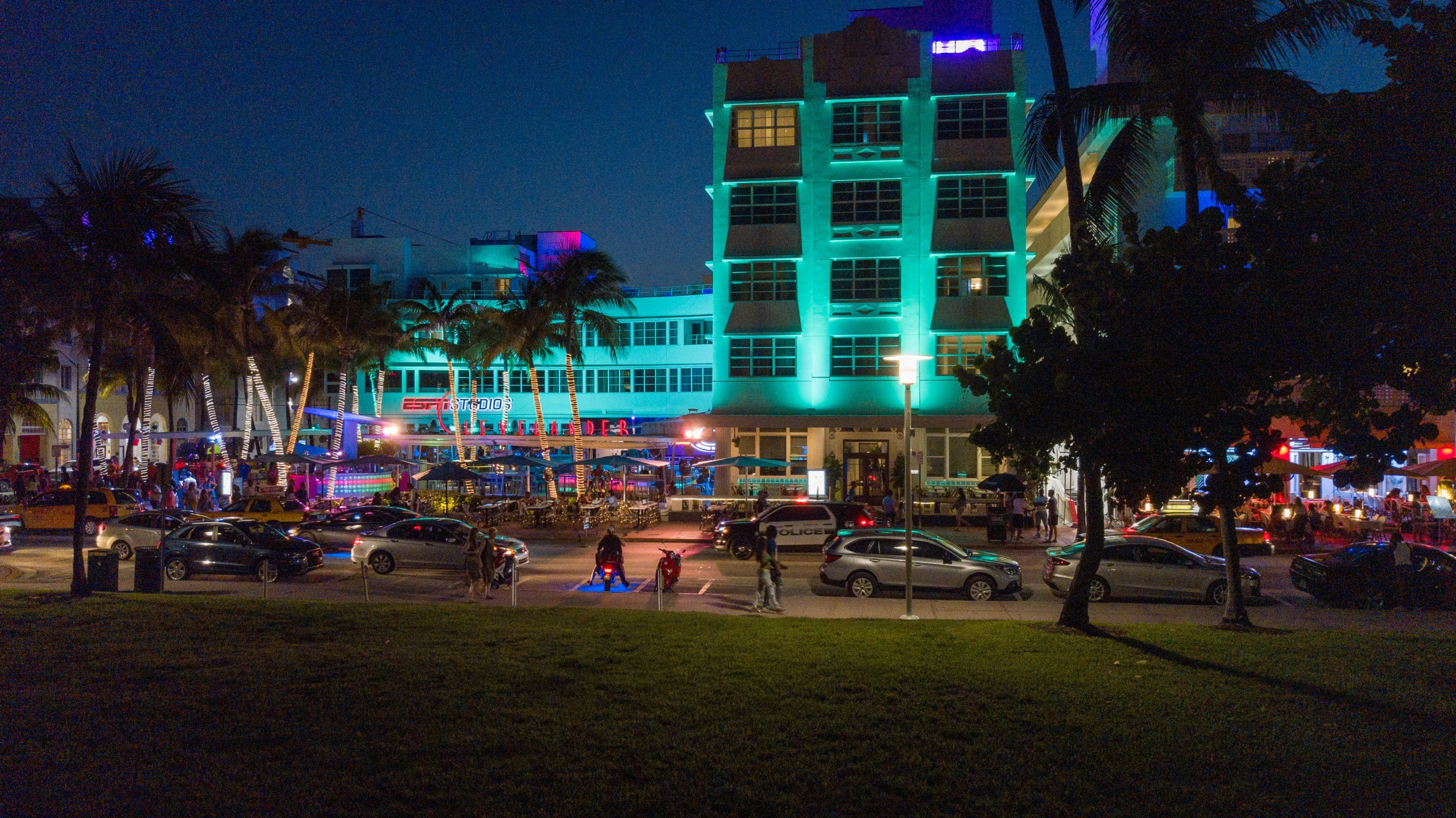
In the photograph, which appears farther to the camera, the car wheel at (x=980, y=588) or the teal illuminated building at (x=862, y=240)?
the teal illuminated building at (x=862, y=240)

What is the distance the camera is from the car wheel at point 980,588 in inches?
774

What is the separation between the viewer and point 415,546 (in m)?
22.9

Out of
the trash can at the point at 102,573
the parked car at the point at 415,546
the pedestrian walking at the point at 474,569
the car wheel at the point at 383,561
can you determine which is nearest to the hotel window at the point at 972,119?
the parked car at the point at 415,546

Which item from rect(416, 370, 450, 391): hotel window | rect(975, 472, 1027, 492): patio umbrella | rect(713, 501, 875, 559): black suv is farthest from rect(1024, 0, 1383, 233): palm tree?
rect(416, 370, 450, 391): hotel window

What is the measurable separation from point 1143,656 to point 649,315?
50.3m

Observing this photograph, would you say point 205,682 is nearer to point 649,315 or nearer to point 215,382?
point 649,315

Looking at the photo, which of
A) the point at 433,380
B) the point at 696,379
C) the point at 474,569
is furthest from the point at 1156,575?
the point at 433,380

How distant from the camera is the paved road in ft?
58.1

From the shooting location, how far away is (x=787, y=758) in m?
7.61

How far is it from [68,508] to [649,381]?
33267mm

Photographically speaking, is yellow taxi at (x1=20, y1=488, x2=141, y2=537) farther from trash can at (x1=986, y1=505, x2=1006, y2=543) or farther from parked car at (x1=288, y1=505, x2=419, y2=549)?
trash can at (x1=986, y1=505, x2=1006, y2=543)

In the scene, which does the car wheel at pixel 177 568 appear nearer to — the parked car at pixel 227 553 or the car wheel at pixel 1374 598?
the parked car at pixel 227 553

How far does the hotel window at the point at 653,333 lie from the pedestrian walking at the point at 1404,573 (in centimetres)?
4467

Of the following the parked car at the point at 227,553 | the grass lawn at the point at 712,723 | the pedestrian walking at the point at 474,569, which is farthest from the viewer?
the parked car at the point at 227,553
